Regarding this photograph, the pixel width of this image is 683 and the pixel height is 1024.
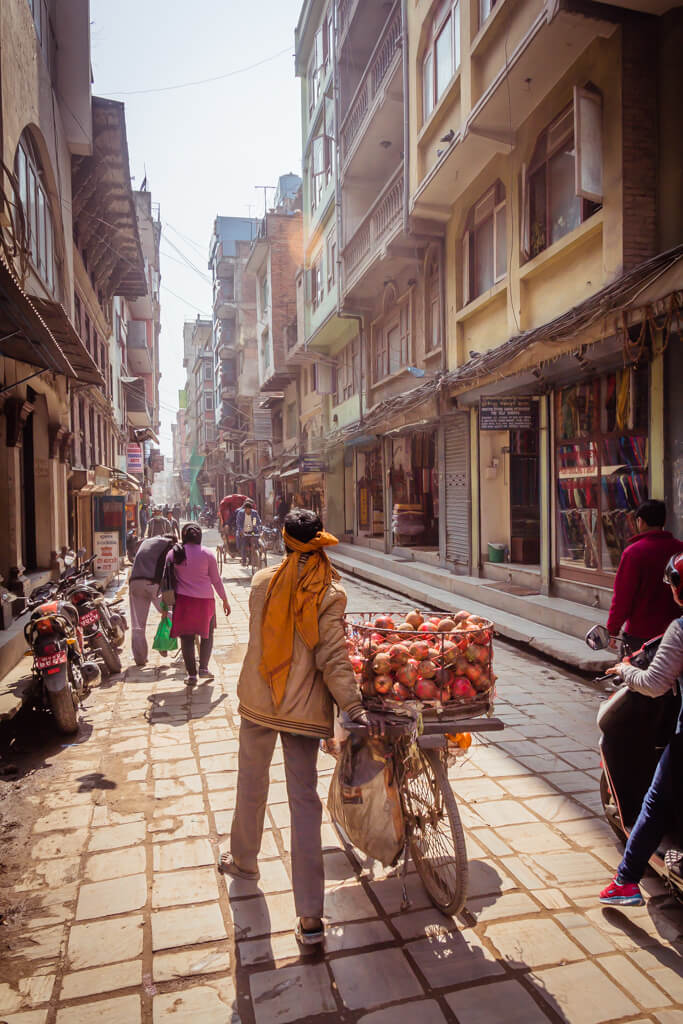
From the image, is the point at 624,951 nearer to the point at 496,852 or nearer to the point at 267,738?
the point at 496,852

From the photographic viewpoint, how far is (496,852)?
3.69 m

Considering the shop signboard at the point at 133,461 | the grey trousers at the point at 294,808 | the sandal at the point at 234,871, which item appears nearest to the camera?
the grey trousers at the point at 294,808

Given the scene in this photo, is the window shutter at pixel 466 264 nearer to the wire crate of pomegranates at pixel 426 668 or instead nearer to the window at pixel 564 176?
the window at pixel 564 176

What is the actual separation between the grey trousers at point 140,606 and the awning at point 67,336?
3.31m

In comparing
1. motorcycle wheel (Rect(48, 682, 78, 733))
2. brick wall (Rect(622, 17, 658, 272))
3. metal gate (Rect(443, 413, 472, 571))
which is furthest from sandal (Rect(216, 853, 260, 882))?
metal gate (Rect(443, 413, 472, 571))

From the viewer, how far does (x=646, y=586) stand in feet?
17.0

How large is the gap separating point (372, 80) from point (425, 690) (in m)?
18.8

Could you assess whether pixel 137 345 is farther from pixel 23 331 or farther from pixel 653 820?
pixel 653 820

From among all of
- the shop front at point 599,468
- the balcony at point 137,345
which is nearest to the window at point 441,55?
the shop front at point 599,468

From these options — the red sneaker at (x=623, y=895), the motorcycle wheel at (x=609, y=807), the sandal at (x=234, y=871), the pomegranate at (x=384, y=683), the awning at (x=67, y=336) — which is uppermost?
the awning at (x=67, y=336)

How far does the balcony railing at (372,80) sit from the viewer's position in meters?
15.8

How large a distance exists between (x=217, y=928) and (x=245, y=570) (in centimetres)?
1572

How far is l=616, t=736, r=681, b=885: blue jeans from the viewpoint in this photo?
292cm

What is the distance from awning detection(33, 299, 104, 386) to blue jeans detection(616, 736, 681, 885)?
746cm
